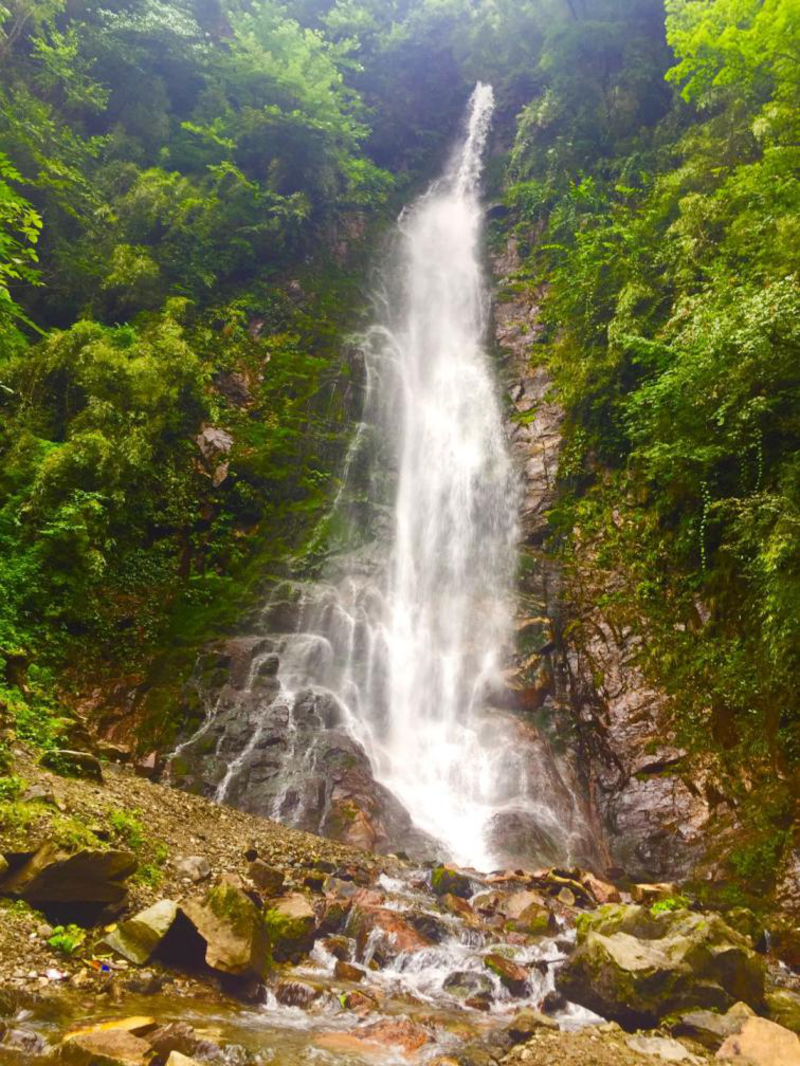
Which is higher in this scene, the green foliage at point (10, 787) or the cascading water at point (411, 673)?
the cascading water at point (411, 673)

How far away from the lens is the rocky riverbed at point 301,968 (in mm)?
4441

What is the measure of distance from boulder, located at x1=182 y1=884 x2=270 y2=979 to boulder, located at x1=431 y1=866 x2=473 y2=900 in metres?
2.99

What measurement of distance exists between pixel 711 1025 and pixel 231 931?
4.07 m

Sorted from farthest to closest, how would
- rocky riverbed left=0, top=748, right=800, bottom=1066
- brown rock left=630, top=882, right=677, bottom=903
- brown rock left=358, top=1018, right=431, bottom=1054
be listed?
1. brown rock left=630, top=882, right=677, bottom=903
2. brown rock left=358, top=1018, right=431, bottom=1054
3. rocky riverbed left=0, top=748, right=800, bottom=1066

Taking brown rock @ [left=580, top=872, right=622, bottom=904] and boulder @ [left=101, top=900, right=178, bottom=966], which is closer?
boulder @ [left=101, top=900, right=178, bottom=966]

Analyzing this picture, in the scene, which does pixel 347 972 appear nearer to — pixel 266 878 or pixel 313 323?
pixel 266 878

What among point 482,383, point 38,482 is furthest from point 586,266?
point 38,482

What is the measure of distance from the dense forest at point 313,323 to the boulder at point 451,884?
13.3ft

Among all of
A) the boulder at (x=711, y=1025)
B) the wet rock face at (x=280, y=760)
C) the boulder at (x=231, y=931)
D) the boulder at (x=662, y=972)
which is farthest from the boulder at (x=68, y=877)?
the boulder at (x=711, y=1025)

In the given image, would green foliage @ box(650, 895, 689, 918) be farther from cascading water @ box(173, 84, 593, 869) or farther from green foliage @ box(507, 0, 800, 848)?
cascading water @ box(173, 84, 593, 869)

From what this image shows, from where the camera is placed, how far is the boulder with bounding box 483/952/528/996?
A: 6.09 m

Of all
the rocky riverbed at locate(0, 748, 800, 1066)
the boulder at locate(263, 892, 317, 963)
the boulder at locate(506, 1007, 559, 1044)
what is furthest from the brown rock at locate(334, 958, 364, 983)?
the boulder at locate(506, 1007, 559, 1044)

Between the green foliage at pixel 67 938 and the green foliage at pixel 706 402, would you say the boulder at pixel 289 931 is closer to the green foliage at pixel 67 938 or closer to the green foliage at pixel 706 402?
the green foliage at pixel 67 938

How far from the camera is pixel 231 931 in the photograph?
17.5 ft
